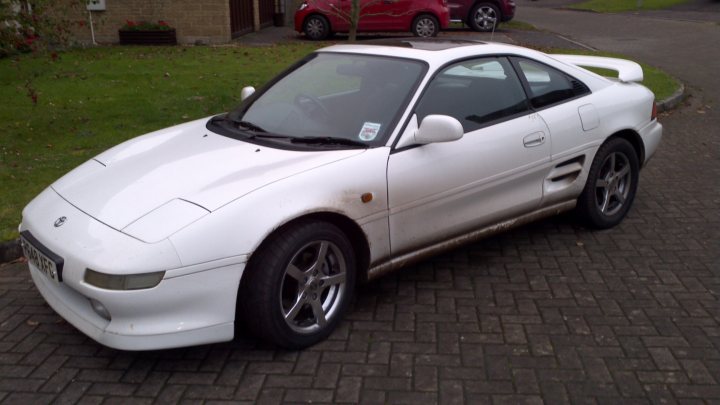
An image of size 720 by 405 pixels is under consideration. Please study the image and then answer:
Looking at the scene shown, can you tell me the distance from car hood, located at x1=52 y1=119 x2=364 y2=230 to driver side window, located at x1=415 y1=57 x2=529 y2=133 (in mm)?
759

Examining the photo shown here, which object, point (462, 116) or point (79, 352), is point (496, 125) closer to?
point (462, 116)

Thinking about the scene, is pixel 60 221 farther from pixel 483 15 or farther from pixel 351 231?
pixel 483 15

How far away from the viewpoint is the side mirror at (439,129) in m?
3.88

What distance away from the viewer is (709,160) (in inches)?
295

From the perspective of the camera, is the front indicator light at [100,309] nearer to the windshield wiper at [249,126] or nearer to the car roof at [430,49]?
the windshield wiper at [249,126]

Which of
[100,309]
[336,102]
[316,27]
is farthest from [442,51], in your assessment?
[316,27]

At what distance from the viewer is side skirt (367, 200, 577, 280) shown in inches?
159

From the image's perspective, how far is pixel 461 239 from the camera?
14.5ft

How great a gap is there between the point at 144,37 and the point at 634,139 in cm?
1278

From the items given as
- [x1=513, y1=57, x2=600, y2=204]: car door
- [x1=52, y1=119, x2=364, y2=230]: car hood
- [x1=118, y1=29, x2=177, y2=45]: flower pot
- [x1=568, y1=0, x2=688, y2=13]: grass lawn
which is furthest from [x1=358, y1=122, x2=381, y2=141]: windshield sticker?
[x1=568, y1=0, x2=688, y2=13]: grass lawn

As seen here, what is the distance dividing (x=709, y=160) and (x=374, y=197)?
5.26 meters

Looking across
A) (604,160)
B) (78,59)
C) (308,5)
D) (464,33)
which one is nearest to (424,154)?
(604,160)

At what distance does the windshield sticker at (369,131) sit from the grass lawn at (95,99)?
2.75 m

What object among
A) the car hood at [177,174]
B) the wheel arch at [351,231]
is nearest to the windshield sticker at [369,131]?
the car hood at [177,174]
